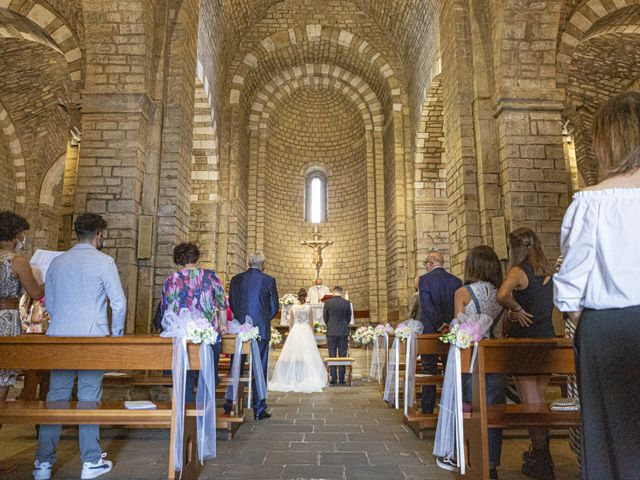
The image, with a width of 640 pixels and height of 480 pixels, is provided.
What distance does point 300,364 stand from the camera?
7273 millimetres

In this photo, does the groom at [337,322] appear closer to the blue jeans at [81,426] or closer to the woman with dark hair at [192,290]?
the woman with dark hair at [192,290]

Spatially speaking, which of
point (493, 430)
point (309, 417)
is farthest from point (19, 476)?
point (493, 430)

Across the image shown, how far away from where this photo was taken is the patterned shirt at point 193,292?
13.2 feet

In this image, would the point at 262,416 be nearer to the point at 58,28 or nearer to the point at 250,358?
the point at 250,358

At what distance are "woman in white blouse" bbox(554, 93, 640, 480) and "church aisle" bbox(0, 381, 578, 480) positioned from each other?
1693 mm

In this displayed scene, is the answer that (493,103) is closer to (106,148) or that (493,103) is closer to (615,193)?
(106,148)

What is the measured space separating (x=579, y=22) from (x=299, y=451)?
904 cm

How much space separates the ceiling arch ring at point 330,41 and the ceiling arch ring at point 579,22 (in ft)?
19.5

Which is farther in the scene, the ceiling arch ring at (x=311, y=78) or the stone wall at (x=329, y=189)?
the stone wall at (x=329, y=189)

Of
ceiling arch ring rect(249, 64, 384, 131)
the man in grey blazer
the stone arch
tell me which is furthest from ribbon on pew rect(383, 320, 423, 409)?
the stone arch

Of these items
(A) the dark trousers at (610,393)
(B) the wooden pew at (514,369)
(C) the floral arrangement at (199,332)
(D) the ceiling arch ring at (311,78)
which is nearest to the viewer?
(A) the dark trousers at (610,393)

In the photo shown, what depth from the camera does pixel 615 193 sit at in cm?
166

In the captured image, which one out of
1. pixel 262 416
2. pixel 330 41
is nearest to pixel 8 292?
pixel 262 416

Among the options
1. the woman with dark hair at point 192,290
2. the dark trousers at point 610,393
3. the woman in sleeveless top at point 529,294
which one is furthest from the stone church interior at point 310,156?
the dark trousers at point 610,393
